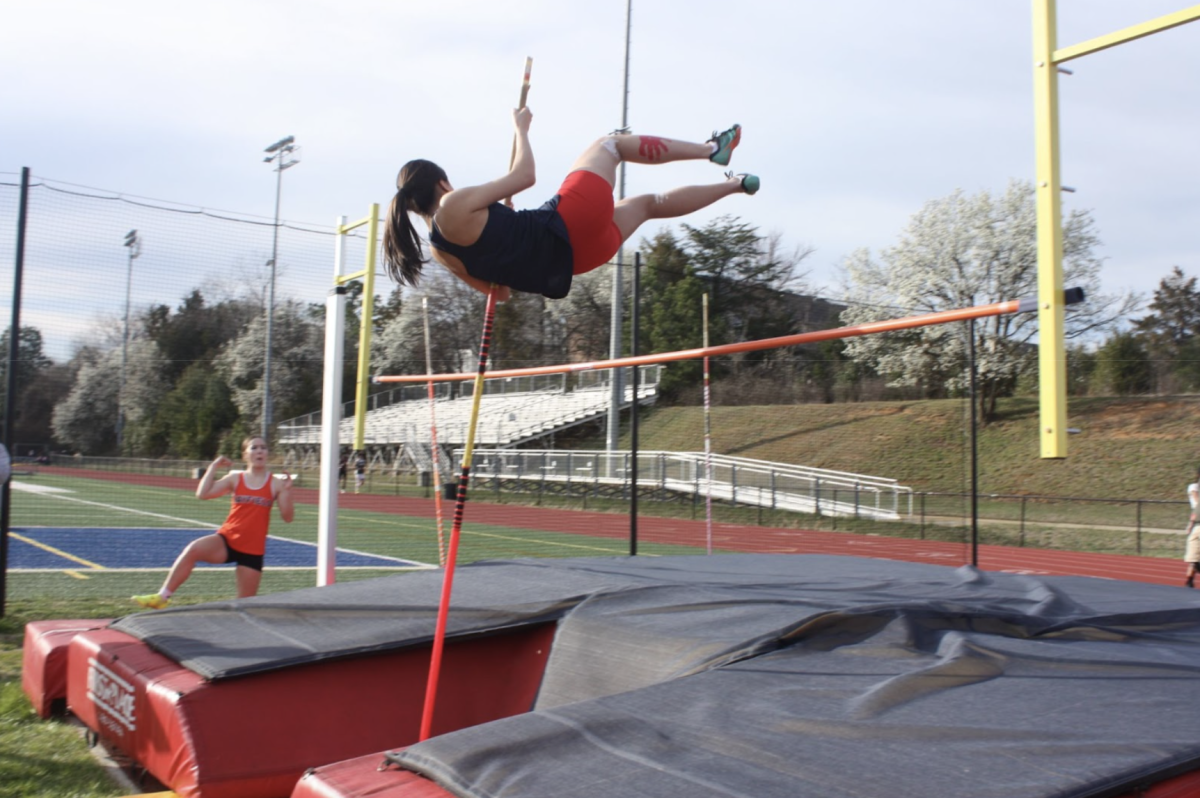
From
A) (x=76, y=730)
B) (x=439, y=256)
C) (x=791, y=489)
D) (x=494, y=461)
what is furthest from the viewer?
(x=494, y=461)

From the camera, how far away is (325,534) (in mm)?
4176

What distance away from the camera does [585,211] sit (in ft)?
8.50

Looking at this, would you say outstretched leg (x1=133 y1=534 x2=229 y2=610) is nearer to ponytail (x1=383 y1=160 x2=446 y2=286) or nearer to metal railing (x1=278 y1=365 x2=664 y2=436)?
ponytail (x1=383 y1=160 x2=446 y2=286)

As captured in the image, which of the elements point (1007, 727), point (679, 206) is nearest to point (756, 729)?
point (1007, 727)

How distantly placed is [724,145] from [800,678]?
5.54 ft

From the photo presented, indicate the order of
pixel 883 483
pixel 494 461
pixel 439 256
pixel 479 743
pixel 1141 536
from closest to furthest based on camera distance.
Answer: pixel 479 743
pixel 439 256
pixel 883 483
pixel 1141 536
pixel 494 461

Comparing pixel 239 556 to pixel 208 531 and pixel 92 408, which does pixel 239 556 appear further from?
pixel 208 531

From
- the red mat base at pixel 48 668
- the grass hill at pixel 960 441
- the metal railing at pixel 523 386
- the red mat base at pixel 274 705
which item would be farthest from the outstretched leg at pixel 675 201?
the metal railing at pixel 523 386

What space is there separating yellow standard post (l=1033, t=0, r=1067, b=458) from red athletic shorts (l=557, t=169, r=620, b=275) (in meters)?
1.25

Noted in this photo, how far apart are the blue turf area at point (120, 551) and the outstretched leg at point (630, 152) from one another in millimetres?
5525

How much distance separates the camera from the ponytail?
2.44 m

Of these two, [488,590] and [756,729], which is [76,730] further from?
[756,729]

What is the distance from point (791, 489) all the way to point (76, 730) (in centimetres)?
830

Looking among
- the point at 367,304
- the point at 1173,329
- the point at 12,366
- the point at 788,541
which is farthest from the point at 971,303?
the point at 1173,329
